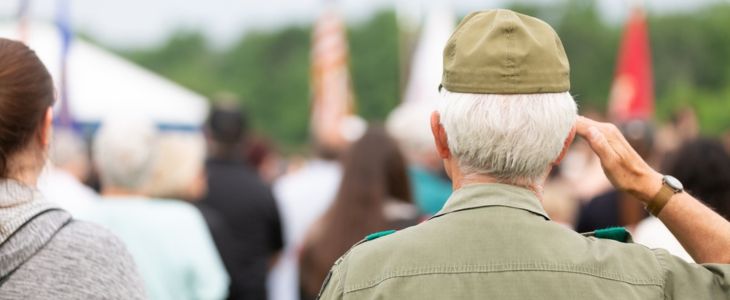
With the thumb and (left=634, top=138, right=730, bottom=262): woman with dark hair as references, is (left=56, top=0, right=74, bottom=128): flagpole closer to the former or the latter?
(left=634, top=138, right=730, bottom=262): woman with dark hair

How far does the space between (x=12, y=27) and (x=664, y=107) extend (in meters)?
48.2

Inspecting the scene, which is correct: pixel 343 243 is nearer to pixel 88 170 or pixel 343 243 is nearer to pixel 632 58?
pixel 88 170

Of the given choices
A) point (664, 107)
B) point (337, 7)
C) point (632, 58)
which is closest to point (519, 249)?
point (632, 58)

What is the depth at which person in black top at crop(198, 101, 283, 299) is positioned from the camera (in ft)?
24.4

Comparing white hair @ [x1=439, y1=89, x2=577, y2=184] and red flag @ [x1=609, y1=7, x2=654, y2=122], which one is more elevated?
white hair @ [x1=439, y1=89, x2=577, y2=184]

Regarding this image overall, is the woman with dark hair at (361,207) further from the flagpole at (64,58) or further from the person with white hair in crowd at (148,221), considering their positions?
the flagpole at (64,58)

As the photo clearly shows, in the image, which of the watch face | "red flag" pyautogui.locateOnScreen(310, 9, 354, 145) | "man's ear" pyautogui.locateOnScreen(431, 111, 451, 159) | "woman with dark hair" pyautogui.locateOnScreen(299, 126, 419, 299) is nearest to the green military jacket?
"man's ear" pyautogui.locateOnScreen(431, 111, 451, 159)

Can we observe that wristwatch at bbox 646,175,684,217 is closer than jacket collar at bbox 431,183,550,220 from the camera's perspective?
No

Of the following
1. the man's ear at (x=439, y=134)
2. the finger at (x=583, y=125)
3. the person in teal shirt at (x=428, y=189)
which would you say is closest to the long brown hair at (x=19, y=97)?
the man's ear at (x=439, y=134)

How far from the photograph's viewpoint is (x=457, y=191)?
2.47 m

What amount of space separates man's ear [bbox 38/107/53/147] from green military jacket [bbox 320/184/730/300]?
100 centimetres

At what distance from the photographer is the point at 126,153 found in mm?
5180

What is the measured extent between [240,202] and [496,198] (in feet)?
16.9

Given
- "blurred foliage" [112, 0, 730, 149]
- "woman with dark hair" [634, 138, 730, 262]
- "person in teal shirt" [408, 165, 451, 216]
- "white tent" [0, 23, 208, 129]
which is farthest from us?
"blurred foliage" [112, 0, 730, 149]
